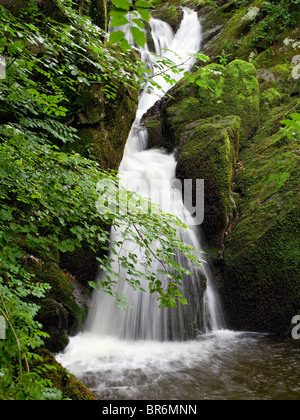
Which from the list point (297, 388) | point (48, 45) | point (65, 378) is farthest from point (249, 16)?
point (65, 378)

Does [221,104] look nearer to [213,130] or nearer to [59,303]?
[213,130]

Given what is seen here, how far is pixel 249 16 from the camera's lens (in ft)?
40.0

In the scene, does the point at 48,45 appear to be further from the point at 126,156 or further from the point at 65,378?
the point at 126,156

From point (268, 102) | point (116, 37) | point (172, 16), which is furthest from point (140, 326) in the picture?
point (172, 16)

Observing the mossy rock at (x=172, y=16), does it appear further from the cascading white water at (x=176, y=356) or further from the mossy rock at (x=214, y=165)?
the cascading white water at (x=176, y=356)

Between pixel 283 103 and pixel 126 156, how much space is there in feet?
17.1

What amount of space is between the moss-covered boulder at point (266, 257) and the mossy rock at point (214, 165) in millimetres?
426

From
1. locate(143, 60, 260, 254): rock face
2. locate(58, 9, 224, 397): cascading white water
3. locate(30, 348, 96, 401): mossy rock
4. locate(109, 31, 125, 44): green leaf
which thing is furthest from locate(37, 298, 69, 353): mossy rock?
locate(109, 31, 125, 44): green leaf

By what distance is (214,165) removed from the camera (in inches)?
277

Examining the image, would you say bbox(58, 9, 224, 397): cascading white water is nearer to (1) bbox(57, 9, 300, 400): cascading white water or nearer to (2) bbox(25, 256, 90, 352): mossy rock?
(1) bbox(57, 9, 300, 400): cascading white water

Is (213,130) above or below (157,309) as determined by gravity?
above

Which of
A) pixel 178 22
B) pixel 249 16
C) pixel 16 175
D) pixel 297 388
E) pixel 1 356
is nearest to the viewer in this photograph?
pixel 1 356

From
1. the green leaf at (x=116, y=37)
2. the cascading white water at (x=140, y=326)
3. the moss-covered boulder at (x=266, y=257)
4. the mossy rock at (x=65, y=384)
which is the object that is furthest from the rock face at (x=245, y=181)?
the mossy rock at (x=65, y=384)

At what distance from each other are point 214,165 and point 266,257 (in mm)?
2544
